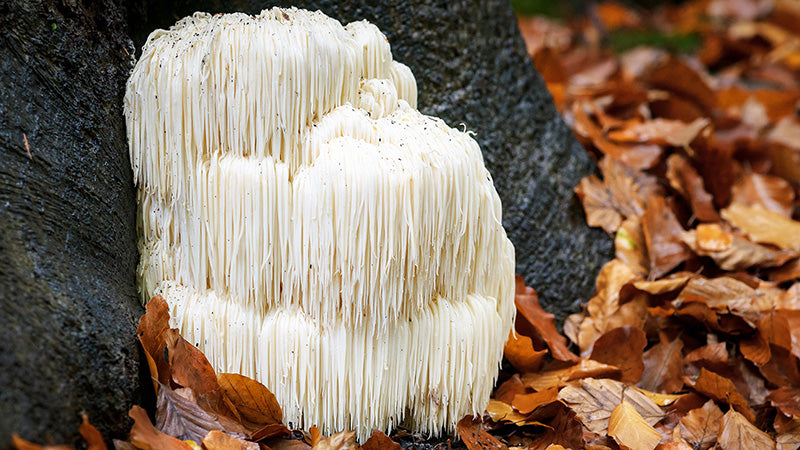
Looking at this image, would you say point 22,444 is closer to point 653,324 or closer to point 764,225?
point 653,324

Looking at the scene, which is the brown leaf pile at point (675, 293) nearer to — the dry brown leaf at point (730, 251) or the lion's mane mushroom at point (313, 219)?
the dry brown leaf at point (730, 251)

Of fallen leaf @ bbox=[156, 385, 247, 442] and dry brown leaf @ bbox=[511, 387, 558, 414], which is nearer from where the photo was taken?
fallen leaf @ bbox=[156, 385, 247, 442]

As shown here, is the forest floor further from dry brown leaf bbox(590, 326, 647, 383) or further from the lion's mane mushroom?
the lion's mane mushroom

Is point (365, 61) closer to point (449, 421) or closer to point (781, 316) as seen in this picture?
point (449, 421)

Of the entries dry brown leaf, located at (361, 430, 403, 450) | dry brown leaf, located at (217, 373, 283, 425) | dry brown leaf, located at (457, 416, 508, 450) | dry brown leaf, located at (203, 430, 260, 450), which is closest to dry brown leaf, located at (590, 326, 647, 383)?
dry brown leaf, located at (457, 416, 508, 450)

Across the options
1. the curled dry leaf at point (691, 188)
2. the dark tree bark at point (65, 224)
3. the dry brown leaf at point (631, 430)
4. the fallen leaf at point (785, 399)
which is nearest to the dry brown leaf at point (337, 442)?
the dark tree bark at point (65, 224)

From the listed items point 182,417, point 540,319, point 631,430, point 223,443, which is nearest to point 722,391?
point 631,430
